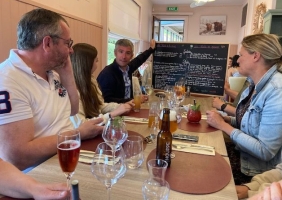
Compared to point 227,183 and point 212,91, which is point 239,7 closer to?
point 212,91

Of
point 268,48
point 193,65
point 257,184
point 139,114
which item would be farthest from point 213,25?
point 257,184

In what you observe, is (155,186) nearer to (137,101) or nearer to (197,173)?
(197,173)

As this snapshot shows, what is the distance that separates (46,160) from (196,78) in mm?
2707

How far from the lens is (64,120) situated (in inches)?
54.4

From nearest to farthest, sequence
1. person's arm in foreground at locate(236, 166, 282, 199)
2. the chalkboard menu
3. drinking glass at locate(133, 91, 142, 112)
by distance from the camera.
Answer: person's arm in foreground at locate(236, 166, 282, 199), drinking glass at locate(133, 91, 142, 112), the chalkboard menu

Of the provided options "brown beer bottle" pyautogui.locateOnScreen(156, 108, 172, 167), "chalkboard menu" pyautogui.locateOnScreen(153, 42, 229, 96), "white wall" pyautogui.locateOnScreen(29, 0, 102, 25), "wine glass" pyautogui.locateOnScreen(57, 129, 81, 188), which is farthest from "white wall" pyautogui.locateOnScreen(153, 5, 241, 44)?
"wine glass" pyautogui.locateOnScreen(57, 129, 81, 188)

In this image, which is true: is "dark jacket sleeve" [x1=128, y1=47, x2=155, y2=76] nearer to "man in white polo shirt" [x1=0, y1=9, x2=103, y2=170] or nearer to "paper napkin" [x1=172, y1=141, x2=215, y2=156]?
"man in white polo shirt" [x1=0, y1=9, x2=103, y2=170]

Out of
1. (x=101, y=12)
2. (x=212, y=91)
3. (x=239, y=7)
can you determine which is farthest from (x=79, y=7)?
(x=239, y=7)

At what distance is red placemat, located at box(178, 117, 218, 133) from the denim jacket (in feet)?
0.55

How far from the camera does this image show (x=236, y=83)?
309 cm

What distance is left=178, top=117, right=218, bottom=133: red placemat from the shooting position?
155cm

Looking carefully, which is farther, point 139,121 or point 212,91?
point 212,91

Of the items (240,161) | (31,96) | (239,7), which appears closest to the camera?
(31,96)

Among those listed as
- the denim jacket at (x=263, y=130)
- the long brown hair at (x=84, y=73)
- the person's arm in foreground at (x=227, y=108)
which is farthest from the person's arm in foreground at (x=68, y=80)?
the person's arm in foreground at (x=227, y=108)
